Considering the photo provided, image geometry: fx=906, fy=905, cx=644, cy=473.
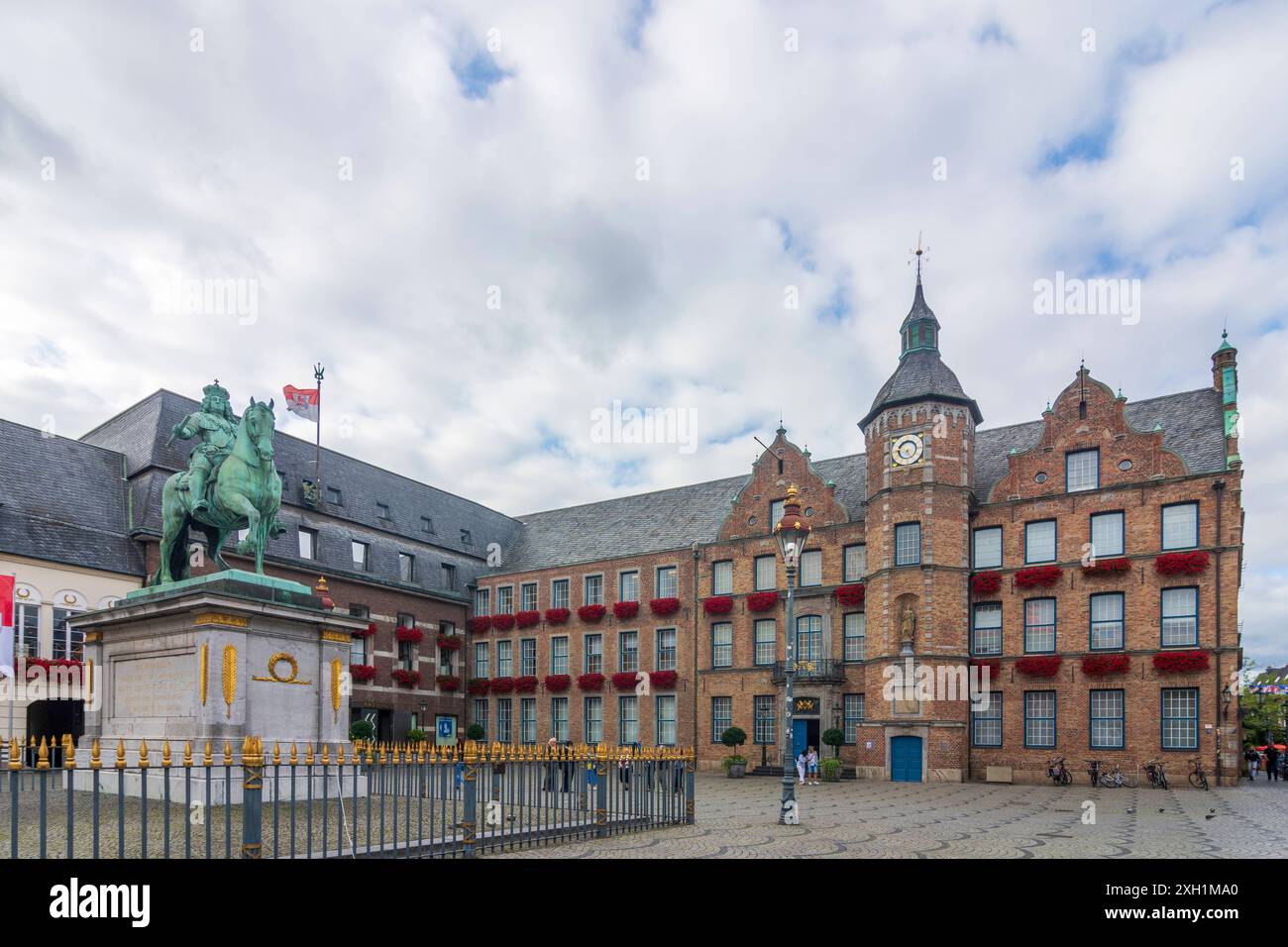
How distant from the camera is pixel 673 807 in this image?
17.0m

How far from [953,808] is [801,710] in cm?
1553

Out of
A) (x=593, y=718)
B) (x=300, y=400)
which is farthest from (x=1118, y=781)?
(x=300, y=400)

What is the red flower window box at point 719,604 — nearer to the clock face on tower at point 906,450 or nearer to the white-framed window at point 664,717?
the white-framed window at point 664,717

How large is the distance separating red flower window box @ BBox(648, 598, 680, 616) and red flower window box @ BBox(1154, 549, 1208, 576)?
65.7ft

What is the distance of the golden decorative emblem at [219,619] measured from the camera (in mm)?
14625

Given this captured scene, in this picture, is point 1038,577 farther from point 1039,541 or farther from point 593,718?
point 593,718

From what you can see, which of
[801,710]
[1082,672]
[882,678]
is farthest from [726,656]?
[1082,672]

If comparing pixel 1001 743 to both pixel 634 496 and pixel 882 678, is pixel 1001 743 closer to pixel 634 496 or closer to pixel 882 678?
pixel 882 678

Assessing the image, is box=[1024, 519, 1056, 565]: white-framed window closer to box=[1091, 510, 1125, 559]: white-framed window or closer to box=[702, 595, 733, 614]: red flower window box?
box=[1091, 510, 1125, 559]: white-framed window

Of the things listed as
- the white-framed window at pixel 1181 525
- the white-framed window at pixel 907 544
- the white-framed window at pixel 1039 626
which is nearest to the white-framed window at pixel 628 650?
the white-framed window at pixel 907 544

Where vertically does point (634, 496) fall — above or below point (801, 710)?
above

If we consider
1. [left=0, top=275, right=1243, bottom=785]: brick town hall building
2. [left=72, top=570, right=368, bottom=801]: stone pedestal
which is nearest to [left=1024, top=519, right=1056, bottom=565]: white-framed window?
[left=0, top=275, right=1243, bottom=785]: brick town hall building

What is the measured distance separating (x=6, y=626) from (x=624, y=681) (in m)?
24.7

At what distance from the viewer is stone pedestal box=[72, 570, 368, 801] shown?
14.5 m
